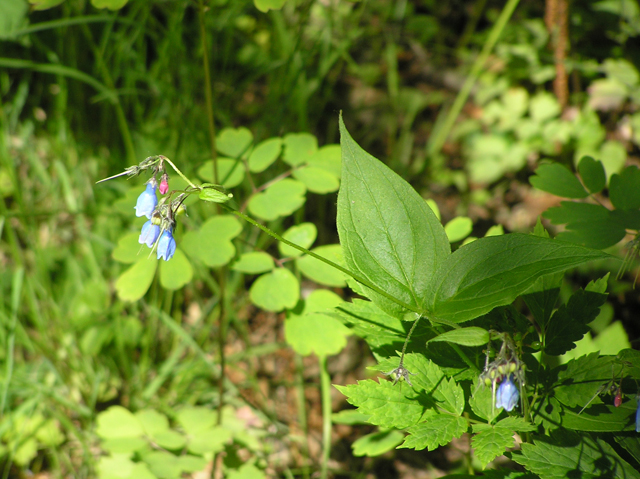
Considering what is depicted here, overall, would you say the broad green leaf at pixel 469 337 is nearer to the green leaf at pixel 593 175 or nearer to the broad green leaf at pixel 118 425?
the green leaf at pixel 593 175

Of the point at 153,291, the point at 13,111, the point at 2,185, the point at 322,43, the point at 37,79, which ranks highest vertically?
the point at 322,43

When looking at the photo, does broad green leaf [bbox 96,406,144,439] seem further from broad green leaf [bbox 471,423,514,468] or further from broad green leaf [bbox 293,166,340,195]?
broad green leaf [bbox 471,423,514,468]

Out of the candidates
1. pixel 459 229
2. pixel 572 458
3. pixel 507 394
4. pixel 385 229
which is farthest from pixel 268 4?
pixel 572 458

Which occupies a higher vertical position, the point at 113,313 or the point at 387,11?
the point at 387,11

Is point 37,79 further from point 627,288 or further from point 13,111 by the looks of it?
point 627,288

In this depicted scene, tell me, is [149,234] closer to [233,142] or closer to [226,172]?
[226,172]

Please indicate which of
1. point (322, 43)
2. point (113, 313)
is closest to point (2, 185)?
point (113, 313)

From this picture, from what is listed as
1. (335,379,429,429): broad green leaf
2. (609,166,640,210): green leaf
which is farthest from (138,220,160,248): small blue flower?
(609,166,640,210): green leaf
